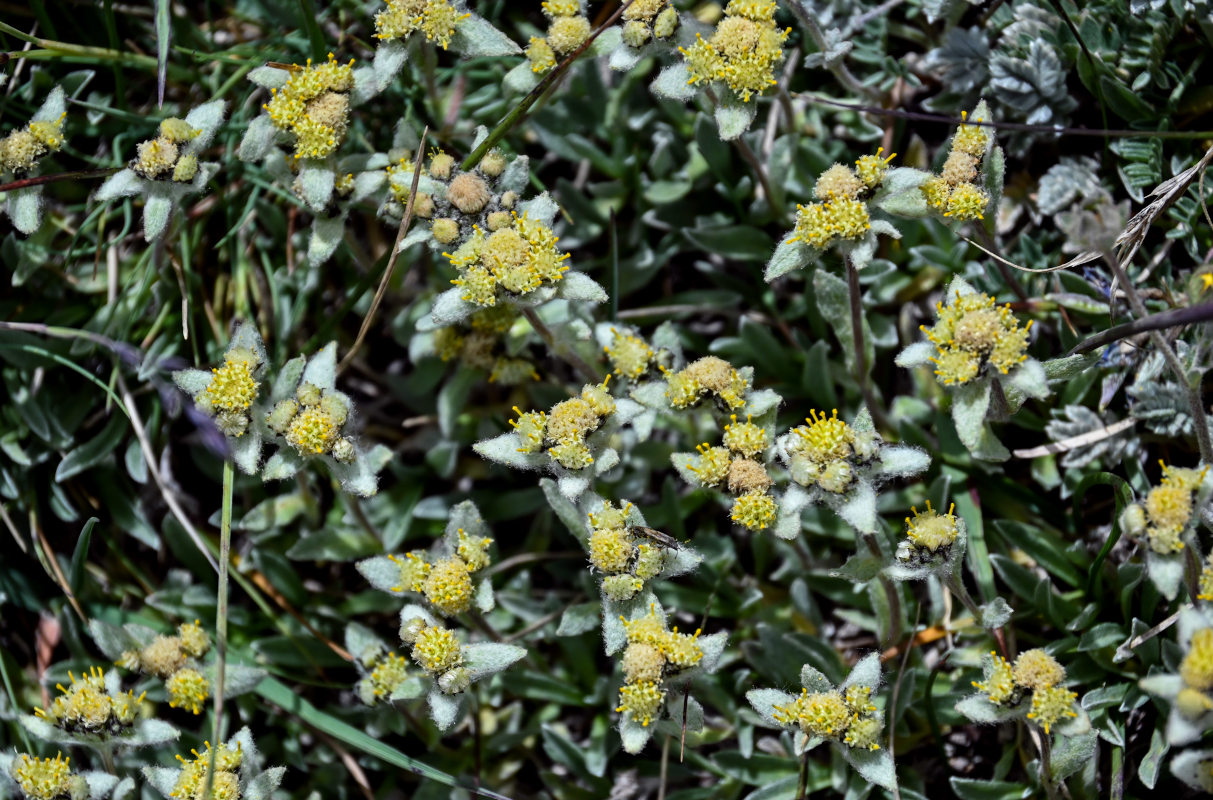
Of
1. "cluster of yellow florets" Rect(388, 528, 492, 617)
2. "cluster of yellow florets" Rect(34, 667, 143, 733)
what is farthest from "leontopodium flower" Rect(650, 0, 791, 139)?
"cluster of yellow florets" Rect(34, 667, 143, 733)

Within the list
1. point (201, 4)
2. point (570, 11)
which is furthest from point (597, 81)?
point (201, 4)

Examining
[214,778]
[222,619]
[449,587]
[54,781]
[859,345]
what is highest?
[859,345]

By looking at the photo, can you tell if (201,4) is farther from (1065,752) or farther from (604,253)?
(1065,752)

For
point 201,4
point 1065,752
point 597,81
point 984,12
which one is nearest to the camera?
point 1065,752

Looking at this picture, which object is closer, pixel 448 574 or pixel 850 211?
pixel 850 211

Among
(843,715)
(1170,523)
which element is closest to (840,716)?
(843,715)

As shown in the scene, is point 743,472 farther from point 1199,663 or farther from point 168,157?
point 168,157

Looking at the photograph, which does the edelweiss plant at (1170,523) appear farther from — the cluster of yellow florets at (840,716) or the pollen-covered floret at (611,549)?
the pollen-covered floret at (611,549)

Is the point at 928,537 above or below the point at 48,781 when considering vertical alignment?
above
